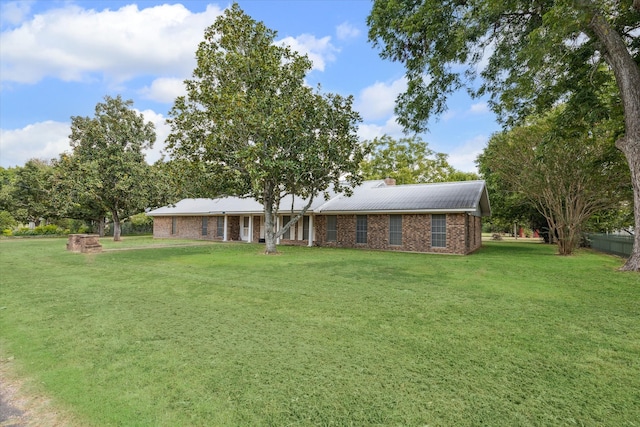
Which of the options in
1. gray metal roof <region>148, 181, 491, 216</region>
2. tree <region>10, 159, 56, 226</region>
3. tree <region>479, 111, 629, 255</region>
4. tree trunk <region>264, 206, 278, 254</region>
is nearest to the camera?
tree <region>479, 111, 629, 255</region>

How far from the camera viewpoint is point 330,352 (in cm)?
379

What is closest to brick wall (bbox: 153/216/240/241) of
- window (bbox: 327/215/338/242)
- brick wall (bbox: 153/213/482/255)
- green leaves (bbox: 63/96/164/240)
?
brick wall (bbox: 153/213/482/255)

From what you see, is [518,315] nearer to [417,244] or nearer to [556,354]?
[556,354]

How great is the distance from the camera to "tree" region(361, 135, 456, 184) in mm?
36500

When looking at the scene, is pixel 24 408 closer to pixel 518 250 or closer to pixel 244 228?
pixel 518 250

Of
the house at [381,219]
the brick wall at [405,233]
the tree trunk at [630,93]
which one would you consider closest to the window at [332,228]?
the house at [381,219]

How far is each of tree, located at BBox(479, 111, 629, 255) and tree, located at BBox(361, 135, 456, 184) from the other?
1910cm

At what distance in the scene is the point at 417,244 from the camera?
16922 millimetres

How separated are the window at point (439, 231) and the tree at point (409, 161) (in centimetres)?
2030

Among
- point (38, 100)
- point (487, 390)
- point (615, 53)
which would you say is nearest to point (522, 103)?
point (615, 53)

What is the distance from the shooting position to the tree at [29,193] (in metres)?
Result: 31.4

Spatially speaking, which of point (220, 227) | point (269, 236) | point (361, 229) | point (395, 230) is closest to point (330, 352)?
point (269, 236)

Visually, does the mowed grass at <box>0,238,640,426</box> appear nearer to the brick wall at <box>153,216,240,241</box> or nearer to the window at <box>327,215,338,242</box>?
the window at <box>327,215,338,242</box>

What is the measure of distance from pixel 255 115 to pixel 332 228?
8.96 metres
